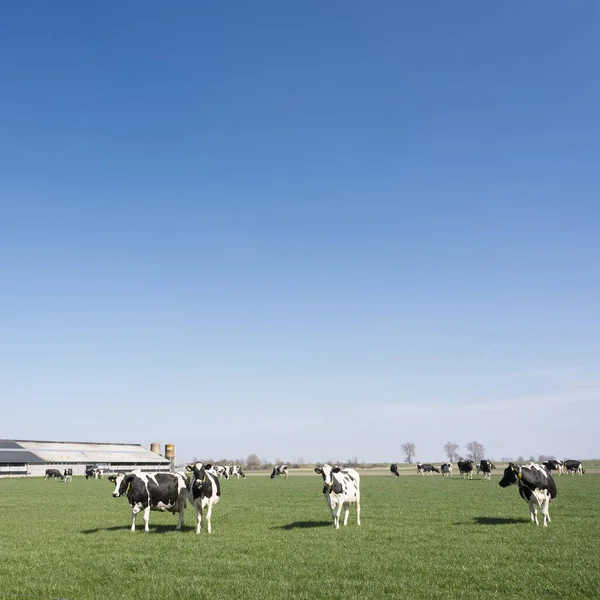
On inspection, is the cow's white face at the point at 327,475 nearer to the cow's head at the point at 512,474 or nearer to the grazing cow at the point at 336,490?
the grazing cow at the point at 336,490

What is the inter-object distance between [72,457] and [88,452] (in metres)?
6.80

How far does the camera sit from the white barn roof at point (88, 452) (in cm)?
13512

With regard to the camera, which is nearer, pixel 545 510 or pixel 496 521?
pixel 545 510

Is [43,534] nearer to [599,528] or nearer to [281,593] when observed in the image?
[281,593]

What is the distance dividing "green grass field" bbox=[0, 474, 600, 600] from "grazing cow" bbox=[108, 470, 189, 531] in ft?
3.44

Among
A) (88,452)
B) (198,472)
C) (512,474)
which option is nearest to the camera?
(198,472)

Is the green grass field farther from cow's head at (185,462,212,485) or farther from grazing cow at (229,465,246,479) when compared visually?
grazing cow at (229,465,246,479)

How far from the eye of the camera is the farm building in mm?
123875

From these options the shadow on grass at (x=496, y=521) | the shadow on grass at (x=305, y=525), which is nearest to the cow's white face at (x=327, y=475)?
the shadow on grass at (x=305, y=525)

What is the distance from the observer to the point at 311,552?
1708cm

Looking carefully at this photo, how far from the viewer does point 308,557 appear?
16.3 m

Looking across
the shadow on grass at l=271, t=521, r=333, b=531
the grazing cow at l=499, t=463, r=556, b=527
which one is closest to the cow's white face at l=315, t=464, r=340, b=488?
the shadow on grass at l=271, t=521, r=333, b=531

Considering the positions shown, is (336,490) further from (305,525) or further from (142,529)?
(142,529)

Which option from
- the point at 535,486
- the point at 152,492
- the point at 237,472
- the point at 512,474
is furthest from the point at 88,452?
the point at 535,486
